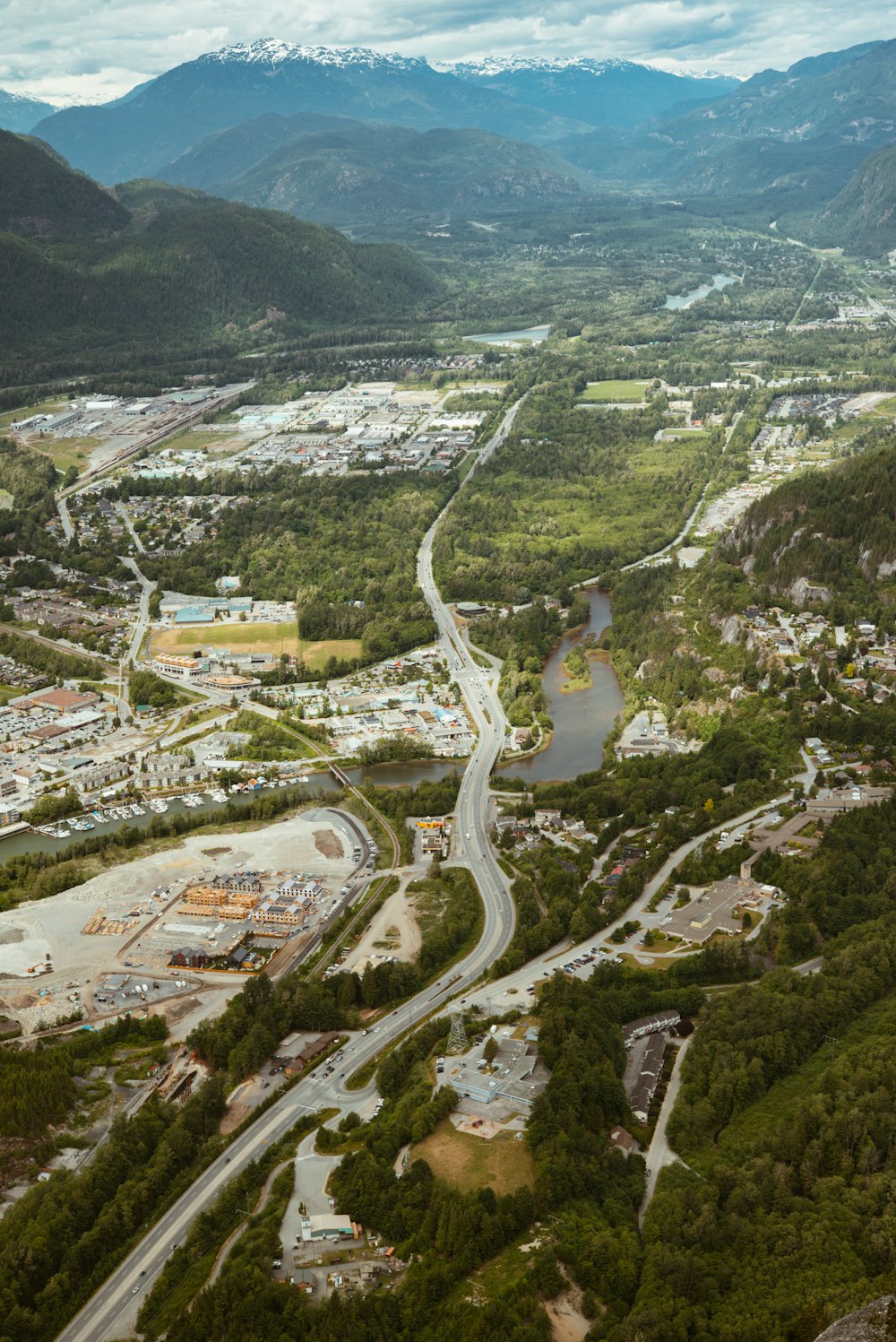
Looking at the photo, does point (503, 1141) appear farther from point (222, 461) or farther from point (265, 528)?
point (222, 461)

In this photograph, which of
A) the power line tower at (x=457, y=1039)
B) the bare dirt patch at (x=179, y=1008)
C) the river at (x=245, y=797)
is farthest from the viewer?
the river at (x=245, y=797)

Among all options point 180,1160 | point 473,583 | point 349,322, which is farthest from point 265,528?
point 349,322

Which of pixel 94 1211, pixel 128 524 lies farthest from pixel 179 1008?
pixel 128 524

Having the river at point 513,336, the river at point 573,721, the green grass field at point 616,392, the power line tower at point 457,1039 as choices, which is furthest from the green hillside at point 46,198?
the power line tower at point 457,1039

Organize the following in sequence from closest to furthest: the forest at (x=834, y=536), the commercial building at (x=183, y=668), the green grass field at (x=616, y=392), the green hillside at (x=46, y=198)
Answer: the forest at (x=834, y=536)
the commercial building at (x=183, y=668)
the green grass field at (x=616, y=392)
the green hillside at (x=46, y=198)

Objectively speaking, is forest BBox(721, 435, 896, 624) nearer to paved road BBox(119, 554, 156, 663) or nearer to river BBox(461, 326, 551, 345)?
paved road BBox(119, 554, 156, 663)

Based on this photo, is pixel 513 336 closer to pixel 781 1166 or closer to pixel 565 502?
pixel 565 502

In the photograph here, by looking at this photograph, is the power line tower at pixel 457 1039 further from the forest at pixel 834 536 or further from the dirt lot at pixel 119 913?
the forest at pixel 834 536
